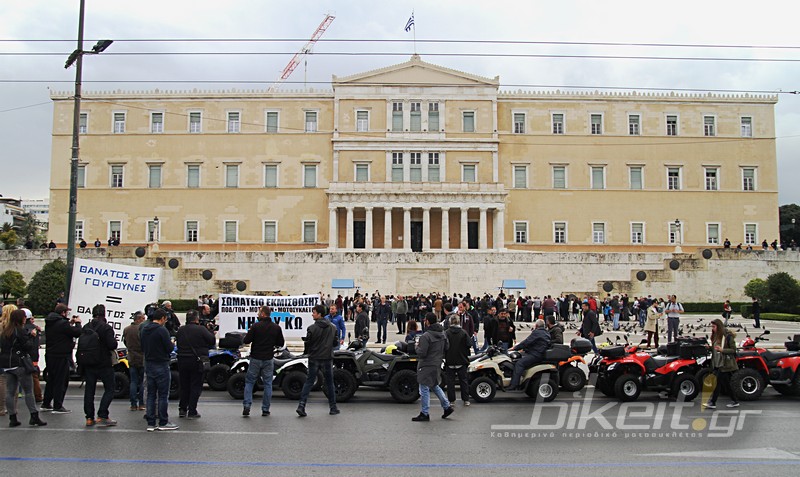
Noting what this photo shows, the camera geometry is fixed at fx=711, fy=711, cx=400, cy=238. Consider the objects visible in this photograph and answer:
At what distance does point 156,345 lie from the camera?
9.97 m

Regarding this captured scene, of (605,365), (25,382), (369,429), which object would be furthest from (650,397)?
(25,382)

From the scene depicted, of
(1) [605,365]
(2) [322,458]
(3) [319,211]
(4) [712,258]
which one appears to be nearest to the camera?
(2) [322,458]

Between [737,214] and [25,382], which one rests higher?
[737,214]

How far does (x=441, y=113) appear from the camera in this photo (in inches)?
2056

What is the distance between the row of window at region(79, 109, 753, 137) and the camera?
52375mm

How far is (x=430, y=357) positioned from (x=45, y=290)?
26.5 m

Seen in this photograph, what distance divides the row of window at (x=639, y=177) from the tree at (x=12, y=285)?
109 feet

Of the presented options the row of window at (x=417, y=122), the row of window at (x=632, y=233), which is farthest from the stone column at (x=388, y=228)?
the row of window at (x=632, y=233)

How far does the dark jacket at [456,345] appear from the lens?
11750mm

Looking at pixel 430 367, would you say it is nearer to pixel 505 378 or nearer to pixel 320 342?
pixel 320 342

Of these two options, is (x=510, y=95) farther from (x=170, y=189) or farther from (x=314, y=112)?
(x=170, y=189)

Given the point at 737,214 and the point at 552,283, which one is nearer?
the point at 552,283

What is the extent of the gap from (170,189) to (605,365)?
148 feet

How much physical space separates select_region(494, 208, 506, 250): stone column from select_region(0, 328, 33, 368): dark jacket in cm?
4055
